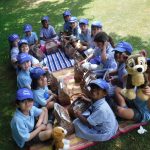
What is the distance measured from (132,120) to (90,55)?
235cm

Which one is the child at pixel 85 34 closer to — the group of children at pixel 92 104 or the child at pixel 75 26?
the child at pixel 75 26

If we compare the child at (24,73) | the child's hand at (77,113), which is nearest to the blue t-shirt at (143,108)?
the child's hand at (77,113)

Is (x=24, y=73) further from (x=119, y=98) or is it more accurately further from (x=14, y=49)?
(x=119, y=98)

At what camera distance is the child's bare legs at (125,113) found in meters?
4.96

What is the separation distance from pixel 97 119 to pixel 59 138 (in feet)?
2.29

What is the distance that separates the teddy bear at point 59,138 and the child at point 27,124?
0.59 ft

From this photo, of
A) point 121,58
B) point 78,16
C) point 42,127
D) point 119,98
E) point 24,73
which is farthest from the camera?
point 78,16

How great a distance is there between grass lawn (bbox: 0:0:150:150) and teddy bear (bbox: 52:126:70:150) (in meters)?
0.46

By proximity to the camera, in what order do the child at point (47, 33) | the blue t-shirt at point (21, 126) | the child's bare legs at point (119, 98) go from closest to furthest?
1. the blue t-shirt at point (21, 126)
2. the child's bare legs at point (119, 98)
3. the child at point (47, 33)

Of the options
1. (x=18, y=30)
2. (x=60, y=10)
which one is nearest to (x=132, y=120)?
(x=18, y=30)

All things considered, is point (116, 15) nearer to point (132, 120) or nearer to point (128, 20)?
point (128, 20)

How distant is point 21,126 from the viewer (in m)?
4.42

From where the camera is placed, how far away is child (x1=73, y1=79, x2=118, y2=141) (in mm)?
4484

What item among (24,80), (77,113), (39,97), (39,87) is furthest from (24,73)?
(77,113)
